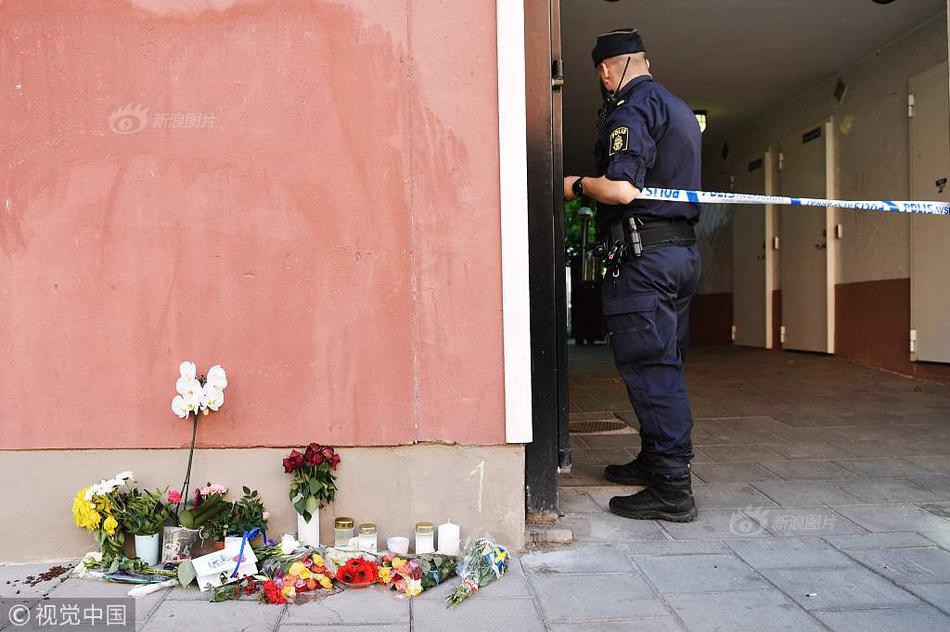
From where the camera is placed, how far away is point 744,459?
391 centimetres

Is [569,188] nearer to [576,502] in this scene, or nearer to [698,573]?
[576,502]

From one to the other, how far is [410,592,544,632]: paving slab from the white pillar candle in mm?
343

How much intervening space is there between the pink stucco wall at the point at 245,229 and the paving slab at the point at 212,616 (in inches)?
25.4

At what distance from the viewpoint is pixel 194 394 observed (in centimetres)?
271

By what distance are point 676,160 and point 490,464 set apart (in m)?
1.57

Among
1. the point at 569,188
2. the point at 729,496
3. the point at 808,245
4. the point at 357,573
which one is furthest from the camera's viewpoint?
the point at 808,245

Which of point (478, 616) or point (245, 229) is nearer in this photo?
point (478, 616)

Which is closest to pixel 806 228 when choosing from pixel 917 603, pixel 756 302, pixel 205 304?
pixel 756 302

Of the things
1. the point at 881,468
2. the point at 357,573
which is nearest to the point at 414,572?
the point at 357,573

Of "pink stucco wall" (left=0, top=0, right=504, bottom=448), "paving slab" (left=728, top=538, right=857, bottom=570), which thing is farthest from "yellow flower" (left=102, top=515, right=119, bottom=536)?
"paving slab" (left=728, top=538, right=857, bottom=570)

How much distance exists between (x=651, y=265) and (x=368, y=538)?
163 centimetres

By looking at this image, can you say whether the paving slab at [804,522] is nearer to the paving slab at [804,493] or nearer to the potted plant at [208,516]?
the paving slab at [804,493]

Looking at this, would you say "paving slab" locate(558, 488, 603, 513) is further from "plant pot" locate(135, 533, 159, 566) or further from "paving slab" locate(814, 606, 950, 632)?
"plant pot" locate(135, 533, 159, 566)

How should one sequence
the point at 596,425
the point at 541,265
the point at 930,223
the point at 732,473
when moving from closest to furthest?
the point at 541,265, the point at 732,473, the point at 596,425, the point at 930,223
